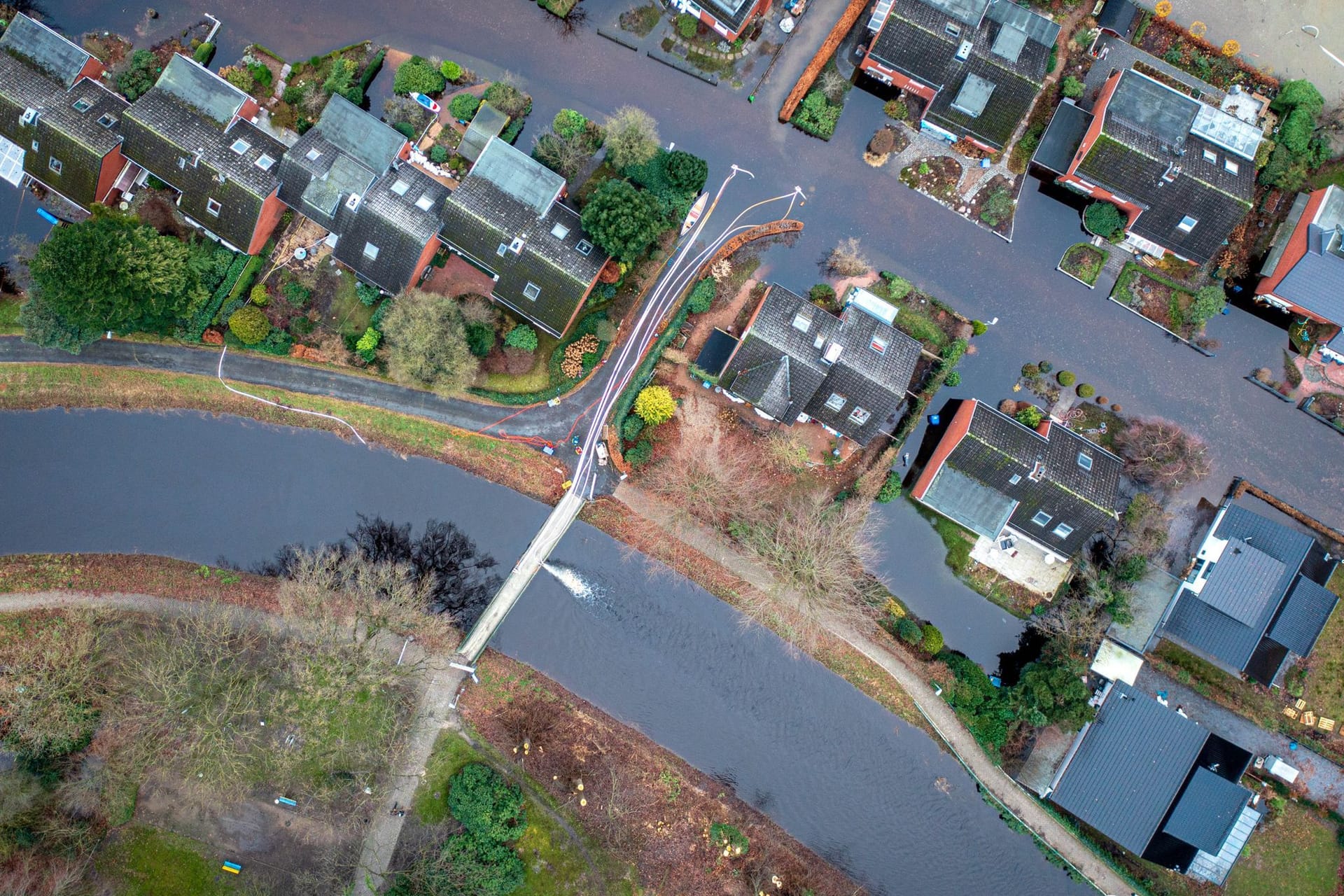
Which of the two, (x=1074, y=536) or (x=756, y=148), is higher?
(x=756, y=148)

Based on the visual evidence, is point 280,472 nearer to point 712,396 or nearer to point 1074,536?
point 712,396

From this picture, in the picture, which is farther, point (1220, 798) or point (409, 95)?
point (409, 95)

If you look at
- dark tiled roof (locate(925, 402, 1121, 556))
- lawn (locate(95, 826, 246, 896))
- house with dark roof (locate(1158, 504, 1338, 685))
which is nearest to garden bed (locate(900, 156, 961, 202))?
dark tiled roof (locate(925, 402, 1121, 556))

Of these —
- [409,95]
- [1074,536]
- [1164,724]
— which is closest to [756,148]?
[409,95]

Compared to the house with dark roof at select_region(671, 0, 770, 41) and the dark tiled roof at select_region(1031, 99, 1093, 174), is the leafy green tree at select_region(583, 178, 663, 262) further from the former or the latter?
the dark tiled roof at select_region(1031, 99, 1093, 174)

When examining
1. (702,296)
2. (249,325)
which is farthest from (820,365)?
(249,325)
